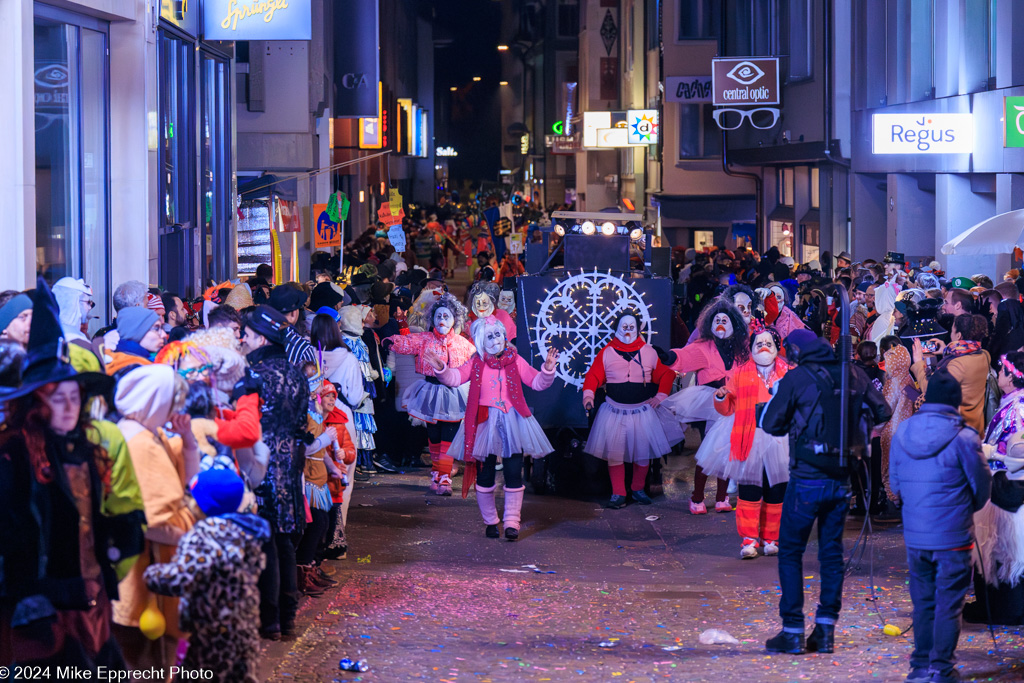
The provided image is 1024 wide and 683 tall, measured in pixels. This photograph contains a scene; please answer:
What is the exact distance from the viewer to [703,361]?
11828 mm

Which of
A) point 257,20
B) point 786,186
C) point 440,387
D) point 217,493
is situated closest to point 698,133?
point 786,186

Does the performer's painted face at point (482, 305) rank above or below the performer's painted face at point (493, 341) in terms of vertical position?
above

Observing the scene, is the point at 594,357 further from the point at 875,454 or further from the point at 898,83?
the point at 898,83

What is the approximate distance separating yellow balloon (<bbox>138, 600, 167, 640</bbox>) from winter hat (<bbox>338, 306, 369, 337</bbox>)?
7.02 metres

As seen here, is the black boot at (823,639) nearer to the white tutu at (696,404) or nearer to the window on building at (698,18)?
the white tutu at (696,404)

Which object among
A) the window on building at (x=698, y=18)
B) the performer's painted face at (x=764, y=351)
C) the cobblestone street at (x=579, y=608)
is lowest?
the cobblestone street at (x=579, y=608)

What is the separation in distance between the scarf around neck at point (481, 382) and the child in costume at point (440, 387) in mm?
1689

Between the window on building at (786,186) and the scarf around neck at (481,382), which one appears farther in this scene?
the window on building at (786,186)

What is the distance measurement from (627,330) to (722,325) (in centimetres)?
85

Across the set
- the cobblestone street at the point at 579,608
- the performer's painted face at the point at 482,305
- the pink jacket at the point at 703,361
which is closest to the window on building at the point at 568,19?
the performer's painted face at the point at 482,305

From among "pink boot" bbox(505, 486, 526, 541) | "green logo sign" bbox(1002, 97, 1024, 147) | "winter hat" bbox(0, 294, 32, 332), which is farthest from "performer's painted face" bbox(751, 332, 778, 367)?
"green logo sign" bbox(1002, 97, 1024, 147)

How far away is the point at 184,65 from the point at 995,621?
39.5ft

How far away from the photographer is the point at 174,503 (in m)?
5.59

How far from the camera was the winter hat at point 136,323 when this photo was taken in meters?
8.03
